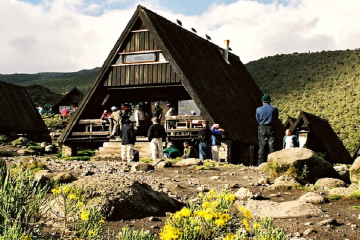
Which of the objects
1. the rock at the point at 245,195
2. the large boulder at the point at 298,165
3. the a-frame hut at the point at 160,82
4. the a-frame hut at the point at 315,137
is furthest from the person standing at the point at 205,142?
the a-frame hut at the point at 315,137

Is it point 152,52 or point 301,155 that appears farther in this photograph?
point 152,52

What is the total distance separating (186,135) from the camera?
22.8m

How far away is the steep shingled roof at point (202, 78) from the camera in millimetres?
21797

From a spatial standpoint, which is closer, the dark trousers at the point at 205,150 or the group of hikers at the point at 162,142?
the group of hikers at the point at 162,142

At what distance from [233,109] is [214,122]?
14.9ft

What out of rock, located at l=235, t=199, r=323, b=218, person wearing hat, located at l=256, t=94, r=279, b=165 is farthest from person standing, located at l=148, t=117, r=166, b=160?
rock, located at l=235, t=199, r=323, b=218

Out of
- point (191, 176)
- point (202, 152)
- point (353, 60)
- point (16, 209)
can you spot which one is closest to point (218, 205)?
point (16, 209)

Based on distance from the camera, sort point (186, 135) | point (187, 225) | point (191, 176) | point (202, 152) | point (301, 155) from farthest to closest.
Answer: point (186, 135), point (202, 152), point (191, 176), point (301, 155), point (187, 225)

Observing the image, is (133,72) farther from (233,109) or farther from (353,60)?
(353,60)

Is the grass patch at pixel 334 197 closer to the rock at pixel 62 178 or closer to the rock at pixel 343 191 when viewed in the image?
the rock at pixel 343 191

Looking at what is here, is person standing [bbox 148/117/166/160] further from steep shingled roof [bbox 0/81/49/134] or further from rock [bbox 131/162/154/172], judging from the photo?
steep shingled roof [bbox 0/81/49/134]

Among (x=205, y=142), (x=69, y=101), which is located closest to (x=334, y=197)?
(x=205, y=142)

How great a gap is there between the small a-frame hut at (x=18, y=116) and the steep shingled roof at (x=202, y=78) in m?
11.5

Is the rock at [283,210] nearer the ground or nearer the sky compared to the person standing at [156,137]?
nearer the ground
